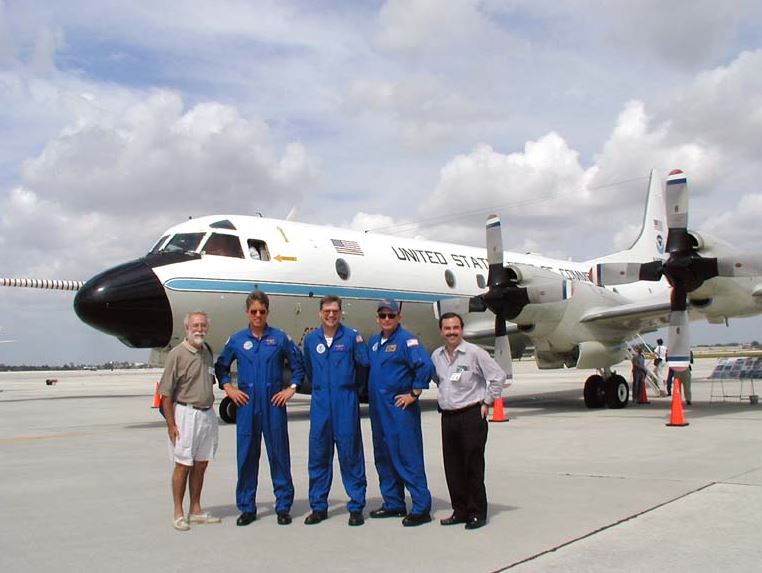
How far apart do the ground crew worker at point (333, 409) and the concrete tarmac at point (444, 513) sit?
0.98 feet

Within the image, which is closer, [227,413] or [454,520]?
[454,520]

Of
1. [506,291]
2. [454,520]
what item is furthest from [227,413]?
[454,520]

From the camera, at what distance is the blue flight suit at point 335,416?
5.96 meters

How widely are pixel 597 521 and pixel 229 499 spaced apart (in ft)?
10.6

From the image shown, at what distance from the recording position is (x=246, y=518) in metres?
5.86

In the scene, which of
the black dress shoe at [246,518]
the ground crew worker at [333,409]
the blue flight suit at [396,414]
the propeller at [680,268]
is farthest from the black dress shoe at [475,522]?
the propeller at [680,268]

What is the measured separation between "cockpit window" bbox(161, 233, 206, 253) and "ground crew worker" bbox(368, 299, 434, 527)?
8.72 meters

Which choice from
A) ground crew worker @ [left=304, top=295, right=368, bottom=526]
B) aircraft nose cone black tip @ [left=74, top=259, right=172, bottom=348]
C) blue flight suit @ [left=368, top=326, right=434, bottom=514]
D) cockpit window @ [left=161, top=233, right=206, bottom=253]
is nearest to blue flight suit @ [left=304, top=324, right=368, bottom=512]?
ground crew worker @ [left=304, top=295, right=368, bottom=526]

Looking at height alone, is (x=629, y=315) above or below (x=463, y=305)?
below

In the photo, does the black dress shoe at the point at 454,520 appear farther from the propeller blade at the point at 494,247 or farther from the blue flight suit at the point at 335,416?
the propeller blade at the point at 494,247

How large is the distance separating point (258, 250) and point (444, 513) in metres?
9.16

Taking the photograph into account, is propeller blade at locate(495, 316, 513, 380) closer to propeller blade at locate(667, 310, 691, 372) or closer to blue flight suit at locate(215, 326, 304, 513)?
propeller blade at locate(667, 310, 691, 372)

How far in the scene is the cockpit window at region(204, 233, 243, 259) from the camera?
1401 cm

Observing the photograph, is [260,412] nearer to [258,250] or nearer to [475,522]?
[475,522]
